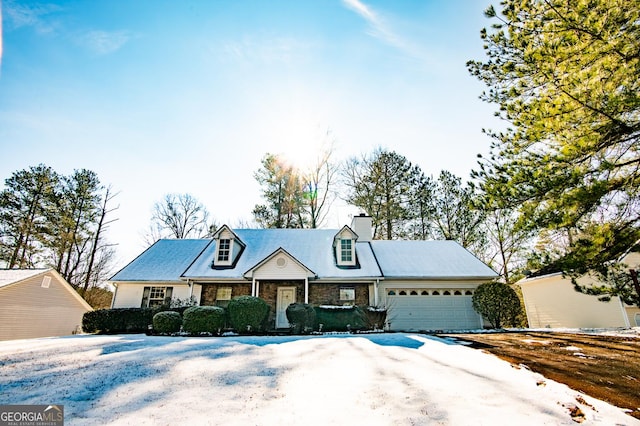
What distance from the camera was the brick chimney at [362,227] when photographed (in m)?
17.6

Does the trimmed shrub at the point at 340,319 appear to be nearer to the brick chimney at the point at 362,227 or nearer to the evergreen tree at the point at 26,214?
the brick chimney at the point at 362,227

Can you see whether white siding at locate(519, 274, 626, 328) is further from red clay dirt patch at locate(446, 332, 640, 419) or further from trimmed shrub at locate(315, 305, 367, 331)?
trimmed shrub at locate(315, 305, 367, 331)

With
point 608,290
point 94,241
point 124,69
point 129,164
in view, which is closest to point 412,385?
point 608,290

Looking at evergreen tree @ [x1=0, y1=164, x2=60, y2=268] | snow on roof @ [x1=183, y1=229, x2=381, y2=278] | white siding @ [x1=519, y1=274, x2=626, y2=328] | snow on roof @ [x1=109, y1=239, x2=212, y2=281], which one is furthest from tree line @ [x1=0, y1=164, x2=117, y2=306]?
white siding @ [x1=519, y1=274, x2=626, y2=328]

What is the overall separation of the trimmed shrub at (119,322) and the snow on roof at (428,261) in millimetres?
10671

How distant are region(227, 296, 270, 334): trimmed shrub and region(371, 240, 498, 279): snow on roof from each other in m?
6.19

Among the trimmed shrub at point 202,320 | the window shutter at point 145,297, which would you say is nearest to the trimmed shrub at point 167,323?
the trimmed shrub at point 202,320

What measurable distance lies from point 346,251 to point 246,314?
6060 millimetres

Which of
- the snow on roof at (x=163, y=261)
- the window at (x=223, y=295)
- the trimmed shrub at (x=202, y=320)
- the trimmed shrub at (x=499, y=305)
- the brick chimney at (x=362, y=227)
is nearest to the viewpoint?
the trimmed shrub at (x=202, y=320)

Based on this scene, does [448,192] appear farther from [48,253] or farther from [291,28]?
[48,253]

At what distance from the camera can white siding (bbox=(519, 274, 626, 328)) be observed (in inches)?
553

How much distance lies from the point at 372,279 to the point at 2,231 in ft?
77.8

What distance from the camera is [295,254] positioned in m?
15.8

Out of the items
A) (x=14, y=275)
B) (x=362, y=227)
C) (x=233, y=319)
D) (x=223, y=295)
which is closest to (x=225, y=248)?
(x=223, y=295)
